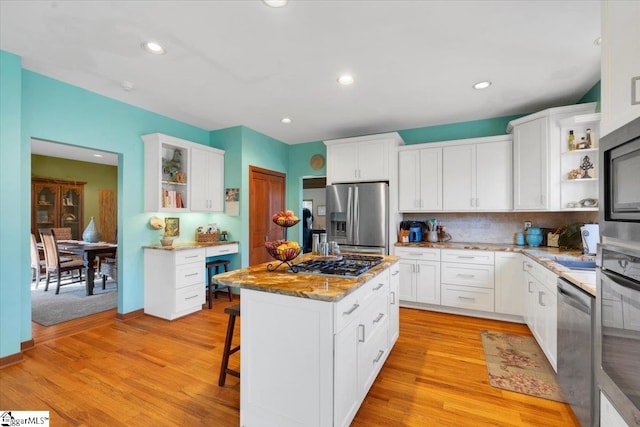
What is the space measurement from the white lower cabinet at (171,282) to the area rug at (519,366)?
11.4 ft

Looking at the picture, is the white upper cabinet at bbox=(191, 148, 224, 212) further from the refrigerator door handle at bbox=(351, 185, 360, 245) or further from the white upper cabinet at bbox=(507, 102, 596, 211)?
the white upper cabinet at bbox=(507, 102, 596, 211)

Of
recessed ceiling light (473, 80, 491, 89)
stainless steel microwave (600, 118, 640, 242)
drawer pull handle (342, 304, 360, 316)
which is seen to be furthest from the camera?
recessed ceiling light (473, 80, 491, 89)

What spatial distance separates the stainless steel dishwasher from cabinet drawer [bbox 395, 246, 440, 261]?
171cm

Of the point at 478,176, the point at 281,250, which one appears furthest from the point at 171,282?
the point at 478,176

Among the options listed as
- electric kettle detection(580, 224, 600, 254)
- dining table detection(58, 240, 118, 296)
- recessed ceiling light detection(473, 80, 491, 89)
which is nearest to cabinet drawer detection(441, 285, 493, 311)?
electric kettle detection(580, 224, 600, 254)

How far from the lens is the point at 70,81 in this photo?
9.71 ft

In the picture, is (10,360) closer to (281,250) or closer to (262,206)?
(281,250)

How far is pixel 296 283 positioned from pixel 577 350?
1.80 m

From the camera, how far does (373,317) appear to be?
6.69ft

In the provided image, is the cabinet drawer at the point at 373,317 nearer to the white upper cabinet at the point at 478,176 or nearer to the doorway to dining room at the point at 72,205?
the white upper cabinet at the point at 478,176

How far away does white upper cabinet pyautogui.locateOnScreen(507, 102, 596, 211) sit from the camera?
3.11m

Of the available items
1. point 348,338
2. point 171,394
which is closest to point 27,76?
point 171,394

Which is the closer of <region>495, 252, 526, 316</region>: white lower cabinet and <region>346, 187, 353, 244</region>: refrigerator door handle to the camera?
<region>495, 252, 526, 316</region>: white lower cabinet

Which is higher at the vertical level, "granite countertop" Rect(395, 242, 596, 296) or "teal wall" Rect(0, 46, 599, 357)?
"teal wall" Rect(0, 46, 599, 357)
